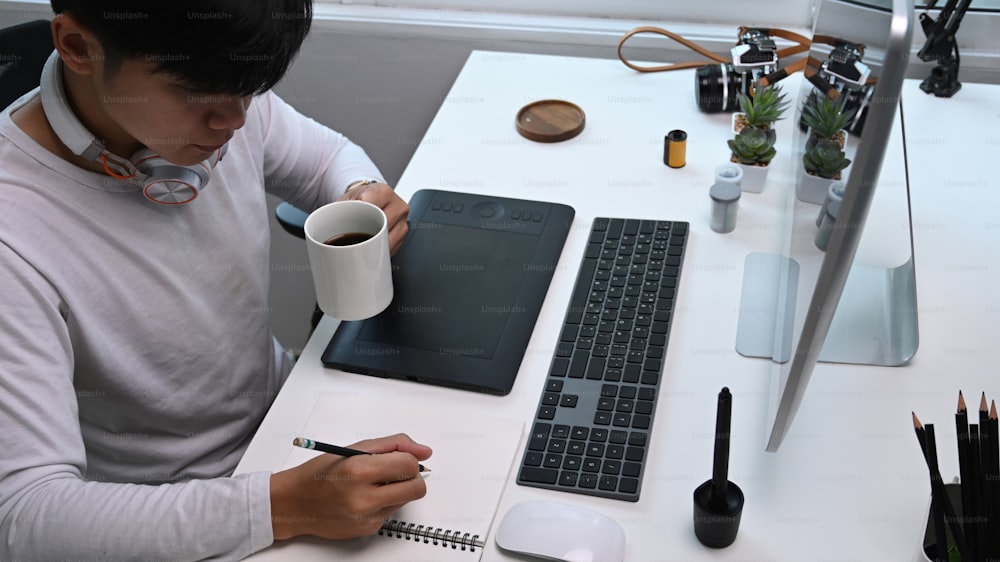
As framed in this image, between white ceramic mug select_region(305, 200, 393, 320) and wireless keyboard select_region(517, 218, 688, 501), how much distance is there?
0.76 feet

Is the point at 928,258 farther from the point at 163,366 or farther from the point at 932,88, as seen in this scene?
the point at 163,366

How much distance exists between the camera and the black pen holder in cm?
83

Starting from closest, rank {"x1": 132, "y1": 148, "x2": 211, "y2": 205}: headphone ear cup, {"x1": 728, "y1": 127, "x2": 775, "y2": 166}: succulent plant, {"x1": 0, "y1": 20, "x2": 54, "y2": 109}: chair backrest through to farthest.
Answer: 1. {"x1": 132, "y1": 148, "x2": 211, "y2": 205}: headphone ear cup
2. {"x1": 0, "y1": 20, "x2": 54, "y2": 109}: chair backrest
3. {"x1": 728, "y1": 127, "x2": 775, "y2": 166}: succulent plant

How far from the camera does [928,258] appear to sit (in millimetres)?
1171

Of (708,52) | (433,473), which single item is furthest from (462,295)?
(708,52)

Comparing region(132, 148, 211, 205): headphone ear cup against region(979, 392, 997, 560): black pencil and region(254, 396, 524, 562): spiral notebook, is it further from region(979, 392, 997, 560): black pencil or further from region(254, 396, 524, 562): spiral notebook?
region(979, 392, 997, 560): black pencil

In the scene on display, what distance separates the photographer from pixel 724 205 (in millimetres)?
1208

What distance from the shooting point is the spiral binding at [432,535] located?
868 mm

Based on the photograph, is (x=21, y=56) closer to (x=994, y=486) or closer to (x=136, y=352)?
(x=136, y=352)

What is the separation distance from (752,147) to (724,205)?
0.43 ft

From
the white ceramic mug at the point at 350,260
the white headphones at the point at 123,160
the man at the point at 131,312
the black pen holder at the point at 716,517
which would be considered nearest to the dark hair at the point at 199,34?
the man at the point at 131,312

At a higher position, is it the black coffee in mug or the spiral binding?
the black coffee in mug

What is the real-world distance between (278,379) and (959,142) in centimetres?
113

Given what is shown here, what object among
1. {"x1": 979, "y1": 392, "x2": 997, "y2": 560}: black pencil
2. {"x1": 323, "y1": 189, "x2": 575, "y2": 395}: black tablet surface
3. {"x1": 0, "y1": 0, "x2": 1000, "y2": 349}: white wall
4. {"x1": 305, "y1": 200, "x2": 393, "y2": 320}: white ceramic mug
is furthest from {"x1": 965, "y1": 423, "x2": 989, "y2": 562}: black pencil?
{"x1": 0, "y1": 0, "x2": 1000, "y2": 349}: white wall
